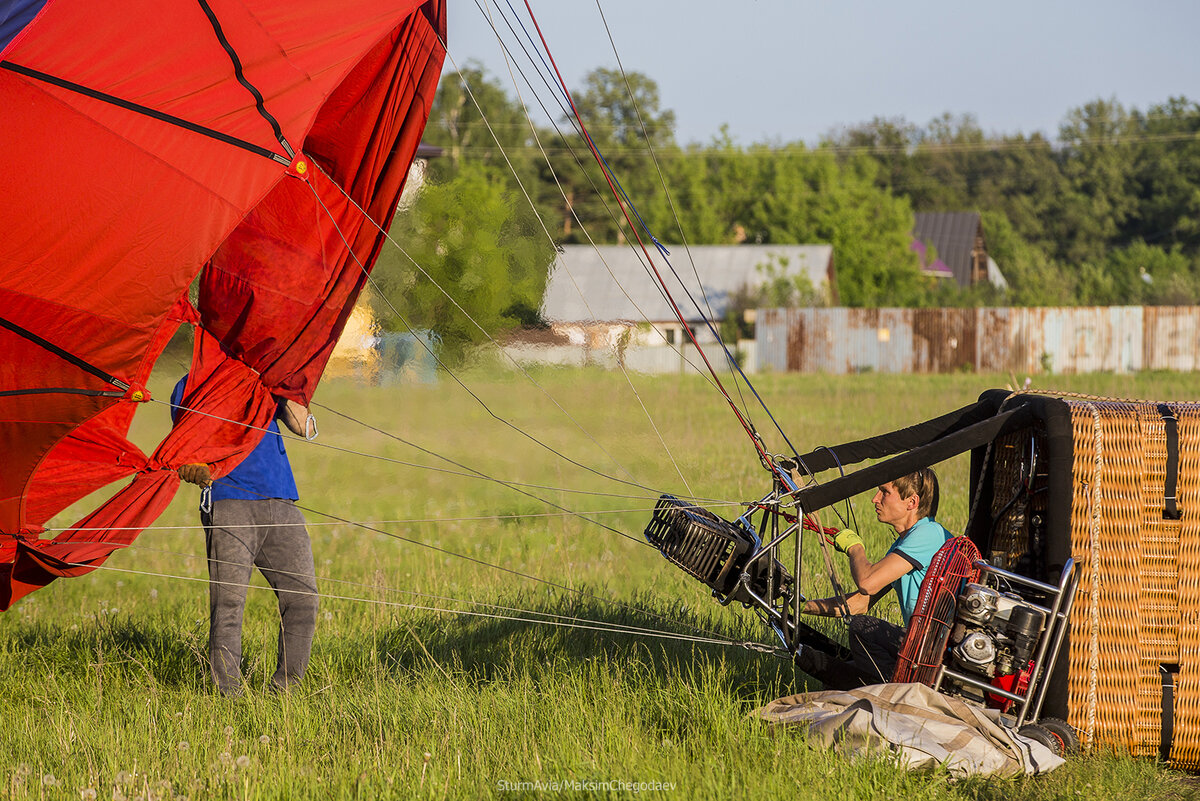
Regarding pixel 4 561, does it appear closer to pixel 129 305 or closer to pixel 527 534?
pixel 129 305

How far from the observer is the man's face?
4.18m

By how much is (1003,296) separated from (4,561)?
41.4 meters

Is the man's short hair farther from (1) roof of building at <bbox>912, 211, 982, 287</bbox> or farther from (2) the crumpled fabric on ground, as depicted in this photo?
(1) roof of building at <bbox>912, 211, 982, 287</bbox>

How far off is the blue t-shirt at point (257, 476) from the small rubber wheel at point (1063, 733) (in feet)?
9.96

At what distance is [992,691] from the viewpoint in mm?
3615

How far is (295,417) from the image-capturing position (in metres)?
4.68

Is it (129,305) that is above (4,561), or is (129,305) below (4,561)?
above

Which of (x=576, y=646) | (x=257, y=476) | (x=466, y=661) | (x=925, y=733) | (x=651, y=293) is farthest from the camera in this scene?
(x=651, y=293)

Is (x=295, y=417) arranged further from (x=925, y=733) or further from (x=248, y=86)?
(x=925, y=733)

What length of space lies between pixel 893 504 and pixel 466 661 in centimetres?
219

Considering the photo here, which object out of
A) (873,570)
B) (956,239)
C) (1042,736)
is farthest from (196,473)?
(956,239)

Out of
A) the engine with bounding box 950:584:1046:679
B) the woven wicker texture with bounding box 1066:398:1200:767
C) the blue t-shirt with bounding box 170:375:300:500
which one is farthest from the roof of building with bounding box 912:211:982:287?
the engine with bounding box 950:584:1046:679

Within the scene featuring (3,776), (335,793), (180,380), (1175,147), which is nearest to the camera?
(335,793)

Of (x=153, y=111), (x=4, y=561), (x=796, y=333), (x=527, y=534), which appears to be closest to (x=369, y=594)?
(x=527, y=534)
